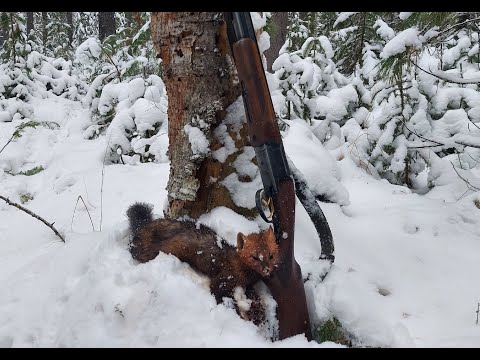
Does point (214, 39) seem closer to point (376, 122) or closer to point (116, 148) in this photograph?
point (376, 122)

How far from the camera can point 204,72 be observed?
195 centimetres

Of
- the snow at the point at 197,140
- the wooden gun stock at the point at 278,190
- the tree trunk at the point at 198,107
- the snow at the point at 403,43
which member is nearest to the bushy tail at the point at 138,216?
the tree trunk at the point at 198,107

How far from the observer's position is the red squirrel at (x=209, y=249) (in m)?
1.63

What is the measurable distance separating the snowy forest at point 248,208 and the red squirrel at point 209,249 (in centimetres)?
6

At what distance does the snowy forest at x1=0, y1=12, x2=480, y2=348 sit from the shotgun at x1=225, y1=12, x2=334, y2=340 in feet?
0.28

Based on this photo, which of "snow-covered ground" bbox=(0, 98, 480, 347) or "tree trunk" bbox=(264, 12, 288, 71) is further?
"tree trunk" bbox=(264, 12, 288, 71)

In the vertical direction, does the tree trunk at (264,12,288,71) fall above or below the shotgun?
above

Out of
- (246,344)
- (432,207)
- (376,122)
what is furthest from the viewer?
(376,122)

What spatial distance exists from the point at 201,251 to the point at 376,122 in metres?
2.72

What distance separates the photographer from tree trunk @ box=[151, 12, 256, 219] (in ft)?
6.31

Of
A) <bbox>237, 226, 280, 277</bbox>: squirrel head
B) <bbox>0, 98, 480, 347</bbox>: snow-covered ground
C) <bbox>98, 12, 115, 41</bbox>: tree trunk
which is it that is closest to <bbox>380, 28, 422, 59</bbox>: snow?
<bbox>0, 98, 480, 347</bbox>: snow-covered ground

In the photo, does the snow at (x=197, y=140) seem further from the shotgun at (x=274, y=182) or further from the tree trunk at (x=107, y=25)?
the tree trunk at (x=107, y=25)

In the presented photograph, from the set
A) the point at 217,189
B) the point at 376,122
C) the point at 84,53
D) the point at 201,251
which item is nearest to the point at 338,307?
the point at 201,251

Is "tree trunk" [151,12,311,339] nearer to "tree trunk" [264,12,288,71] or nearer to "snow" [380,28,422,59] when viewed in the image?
"snow" [380,28,422,59]
